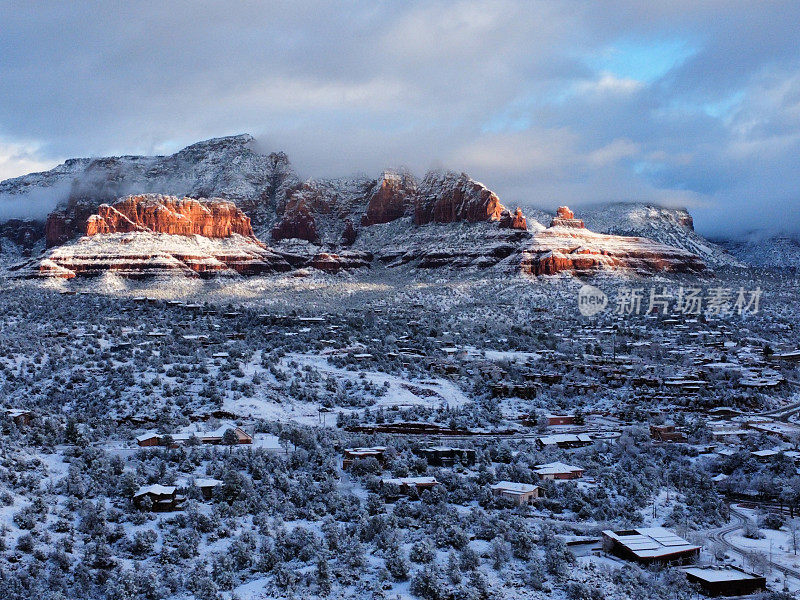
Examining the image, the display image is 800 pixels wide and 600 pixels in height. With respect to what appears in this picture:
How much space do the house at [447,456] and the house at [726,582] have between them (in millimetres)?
16695

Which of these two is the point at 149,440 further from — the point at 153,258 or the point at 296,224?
the point at 296,224

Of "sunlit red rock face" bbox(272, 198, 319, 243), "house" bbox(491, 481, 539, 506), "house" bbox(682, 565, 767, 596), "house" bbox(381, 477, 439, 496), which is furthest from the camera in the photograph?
"sunlit red rock face" bbox(272, 198, 319, 243)

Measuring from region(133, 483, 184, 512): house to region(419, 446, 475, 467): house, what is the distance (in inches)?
588

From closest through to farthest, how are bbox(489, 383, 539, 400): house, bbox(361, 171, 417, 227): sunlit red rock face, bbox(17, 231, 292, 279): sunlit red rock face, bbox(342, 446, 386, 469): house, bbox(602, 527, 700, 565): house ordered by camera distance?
bbox(602, 527, 700, 565): house < bbox(342, 446, 386, 469): house < bbox(489, 383, 539, 400): house < bbox(17, 231, 292, 279): sunlit red rock face < bbox(361, 171, 417, 227): sunlit red rock face

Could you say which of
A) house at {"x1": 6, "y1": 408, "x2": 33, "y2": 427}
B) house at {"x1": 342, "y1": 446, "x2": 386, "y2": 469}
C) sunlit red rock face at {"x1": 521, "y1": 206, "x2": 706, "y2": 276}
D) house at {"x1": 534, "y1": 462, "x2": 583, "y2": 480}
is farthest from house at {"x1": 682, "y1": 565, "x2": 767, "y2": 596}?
sunlit red rock face at {"x1": 521, "y1": 206, "x2": 706, "y2": 276}

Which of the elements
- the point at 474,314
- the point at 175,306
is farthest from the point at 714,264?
the point at 175,306

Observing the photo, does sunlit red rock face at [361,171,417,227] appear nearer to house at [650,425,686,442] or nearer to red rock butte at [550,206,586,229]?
red rock butte at [550,206,586,229]

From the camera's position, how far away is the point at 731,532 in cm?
3728

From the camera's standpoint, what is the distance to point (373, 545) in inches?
1300

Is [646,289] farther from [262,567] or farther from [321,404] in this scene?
[262,567]

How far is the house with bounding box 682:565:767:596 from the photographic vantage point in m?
29.9

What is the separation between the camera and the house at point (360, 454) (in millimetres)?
44344

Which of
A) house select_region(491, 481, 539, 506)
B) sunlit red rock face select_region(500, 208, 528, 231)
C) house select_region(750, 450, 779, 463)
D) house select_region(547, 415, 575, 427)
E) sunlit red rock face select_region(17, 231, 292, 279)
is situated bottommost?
house select_region(547, 415, 575, 427)

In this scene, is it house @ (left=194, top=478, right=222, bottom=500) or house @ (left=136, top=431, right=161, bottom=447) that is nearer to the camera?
house @ (left=194, top=478, right=222, bottom=500)
